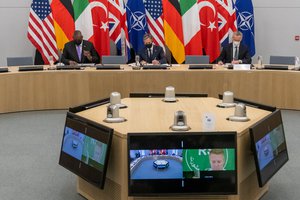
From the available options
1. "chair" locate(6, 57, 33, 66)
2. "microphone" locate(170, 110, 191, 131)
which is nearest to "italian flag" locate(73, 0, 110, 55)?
"chair" locate(6, 57, 33, 66)

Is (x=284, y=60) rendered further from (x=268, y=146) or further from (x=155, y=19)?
(x=268, y=146)

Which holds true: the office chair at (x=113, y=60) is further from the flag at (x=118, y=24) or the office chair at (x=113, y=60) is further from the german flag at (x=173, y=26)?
the german flag at (x=173, y=26)

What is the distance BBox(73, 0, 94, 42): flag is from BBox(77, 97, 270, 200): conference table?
5173mm

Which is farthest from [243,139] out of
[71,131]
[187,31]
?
[187,31]

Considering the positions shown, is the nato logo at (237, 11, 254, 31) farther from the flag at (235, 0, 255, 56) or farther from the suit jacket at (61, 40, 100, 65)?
the suit jacket at (61, 40, 100, 65)

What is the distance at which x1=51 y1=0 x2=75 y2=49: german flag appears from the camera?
Result: 938cm

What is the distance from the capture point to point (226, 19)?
973cm

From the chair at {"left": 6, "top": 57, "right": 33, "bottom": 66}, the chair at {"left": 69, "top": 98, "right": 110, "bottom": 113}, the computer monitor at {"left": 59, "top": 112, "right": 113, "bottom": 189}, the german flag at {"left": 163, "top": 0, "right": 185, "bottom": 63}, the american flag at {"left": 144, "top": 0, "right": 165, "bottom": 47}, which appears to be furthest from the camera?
the american flag at {"left": 144, "top": 0, "right": 165, "bottom": 47}

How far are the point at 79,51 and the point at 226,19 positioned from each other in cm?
317

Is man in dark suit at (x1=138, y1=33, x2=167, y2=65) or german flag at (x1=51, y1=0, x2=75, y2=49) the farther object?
german flag at (x1=51, y1=0, x2=75, y2=49)

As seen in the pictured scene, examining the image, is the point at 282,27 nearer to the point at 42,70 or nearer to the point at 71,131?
the point at 42,70

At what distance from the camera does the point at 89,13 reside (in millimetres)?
9438

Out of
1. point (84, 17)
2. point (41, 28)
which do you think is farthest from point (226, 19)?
point (41, 28)

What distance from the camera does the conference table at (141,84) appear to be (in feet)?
25.0
